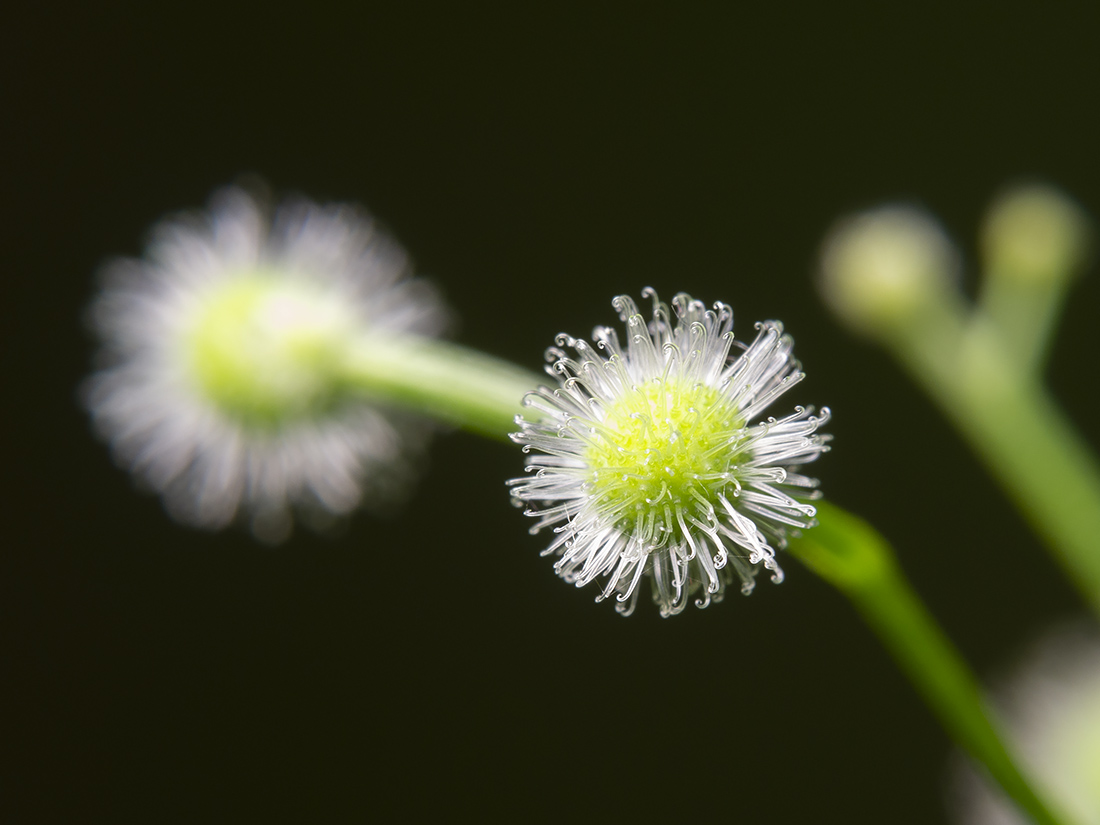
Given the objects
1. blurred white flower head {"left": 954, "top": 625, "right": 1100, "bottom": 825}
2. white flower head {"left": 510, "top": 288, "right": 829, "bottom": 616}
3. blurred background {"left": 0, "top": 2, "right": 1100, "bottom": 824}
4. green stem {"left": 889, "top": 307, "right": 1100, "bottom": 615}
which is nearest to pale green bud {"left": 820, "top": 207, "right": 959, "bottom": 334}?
green stem {"left": 889, "top": 307, "right": 1100, "bottom": 615}

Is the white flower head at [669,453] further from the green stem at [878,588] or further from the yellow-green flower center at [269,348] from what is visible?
the yellow-green flower center at [269,348]

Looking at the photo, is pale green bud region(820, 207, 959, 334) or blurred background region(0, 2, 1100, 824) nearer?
pale green bud region(820, 207, 959, 334)

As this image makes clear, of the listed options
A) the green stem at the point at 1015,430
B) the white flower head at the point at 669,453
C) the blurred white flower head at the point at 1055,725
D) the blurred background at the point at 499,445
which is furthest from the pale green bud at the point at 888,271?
the white flower head at the point at 669,453

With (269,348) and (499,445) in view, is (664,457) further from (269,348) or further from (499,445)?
(499,445)

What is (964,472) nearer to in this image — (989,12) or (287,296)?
(989,12)

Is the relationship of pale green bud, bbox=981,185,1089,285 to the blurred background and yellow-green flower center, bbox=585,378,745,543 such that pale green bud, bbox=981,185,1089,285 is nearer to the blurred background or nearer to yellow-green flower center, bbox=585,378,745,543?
the blurred background

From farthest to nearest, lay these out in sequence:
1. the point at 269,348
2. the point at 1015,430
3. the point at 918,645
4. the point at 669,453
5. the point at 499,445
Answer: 1. the point at 499,445
2. the point at 1015,430
3. the point at 269,348
4. the point at 918,645
5. the point at 669,453

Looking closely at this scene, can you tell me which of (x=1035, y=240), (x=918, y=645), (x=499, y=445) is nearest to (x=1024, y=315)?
(x=1035, y=240)
